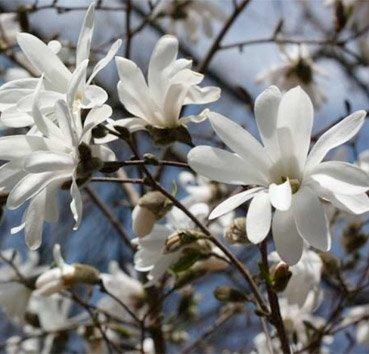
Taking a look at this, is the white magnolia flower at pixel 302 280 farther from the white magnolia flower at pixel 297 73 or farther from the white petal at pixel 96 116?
the white magnolia flower at pixel 297 73

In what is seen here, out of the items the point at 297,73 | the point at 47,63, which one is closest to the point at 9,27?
the point at 297,73

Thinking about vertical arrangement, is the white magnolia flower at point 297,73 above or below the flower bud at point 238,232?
below

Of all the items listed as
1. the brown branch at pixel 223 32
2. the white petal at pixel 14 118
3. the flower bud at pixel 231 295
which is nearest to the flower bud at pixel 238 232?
the flower bud at pixel 231 295

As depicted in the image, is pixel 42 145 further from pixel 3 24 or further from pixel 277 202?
pixel 3 24

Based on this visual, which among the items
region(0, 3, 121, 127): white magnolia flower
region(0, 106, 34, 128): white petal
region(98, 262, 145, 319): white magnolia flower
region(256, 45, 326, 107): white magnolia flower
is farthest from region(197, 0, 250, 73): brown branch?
region(0, 106, 34, 128): white petal

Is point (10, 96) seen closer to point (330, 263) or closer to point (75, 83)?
point (75, 83)

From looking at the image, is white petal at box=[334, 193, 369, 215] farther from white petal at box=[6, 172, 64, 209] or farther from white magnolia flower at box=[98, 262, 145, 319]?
white magnolia flower at box=[98, 262, 145, 319]
